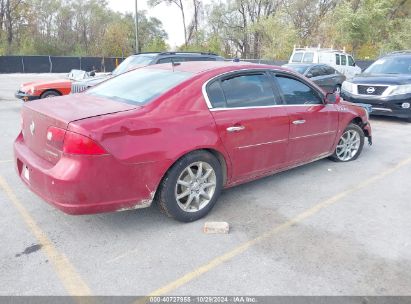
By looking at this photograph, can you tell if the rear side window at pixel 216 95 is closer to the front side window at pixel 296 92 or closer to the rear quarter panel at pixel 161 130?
the rear quarter panel at pixel 161 130

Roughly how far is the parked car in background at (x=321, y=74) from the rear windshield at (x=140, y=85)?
8927mm

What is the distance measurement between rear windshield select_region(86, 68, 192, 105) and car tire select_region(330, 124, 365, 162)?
9.86 ft

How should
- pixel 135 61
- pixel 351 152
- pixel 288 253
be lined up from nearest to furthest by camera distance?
pixel 288 253, pixel 351 152, pixel 135 61

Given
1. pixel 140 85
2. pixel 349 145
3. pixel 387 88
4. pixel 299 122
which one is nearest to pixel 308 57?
pixel 387 88

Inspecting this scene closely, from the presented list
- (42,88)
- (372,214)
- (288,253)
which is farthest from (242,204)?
(42,88)

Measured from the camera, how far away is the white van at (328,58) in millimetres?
17709

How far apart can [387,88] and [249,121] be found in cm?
670

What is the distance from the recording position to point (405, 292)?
9.07 feet

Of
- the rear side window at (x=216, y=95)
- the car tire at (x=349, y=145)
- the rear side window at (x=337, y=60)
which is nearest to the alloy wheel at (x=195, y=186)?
the rear side window at (x=216, y=95)

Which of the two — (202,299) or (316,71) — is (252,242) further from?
(316,71)

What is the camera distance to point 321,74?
13.2 meters

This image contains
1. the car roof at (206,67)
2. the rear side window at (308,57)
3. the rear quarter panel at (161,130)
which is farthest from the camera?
the rear side window at (308,57)

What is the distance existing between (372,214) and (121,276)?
274 centimetres

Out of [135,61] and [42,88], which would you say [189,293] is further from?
[42,88]
